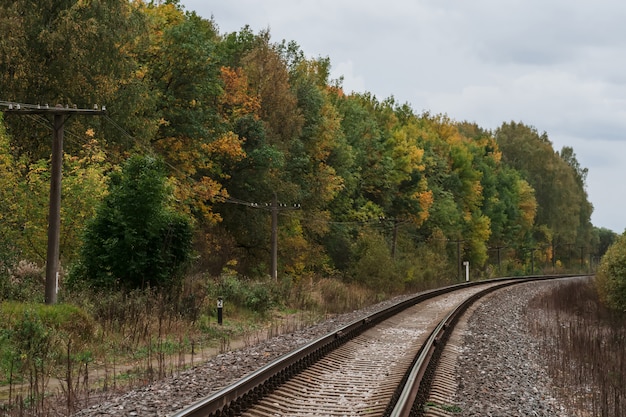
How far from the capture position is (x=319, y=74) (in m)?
66.7

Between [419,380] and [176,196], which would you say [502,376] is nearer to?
[419,380]

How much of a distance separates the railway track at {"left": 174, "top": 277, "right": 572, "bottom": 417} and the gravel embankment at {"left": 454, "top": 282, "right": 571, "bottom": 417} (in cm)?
61

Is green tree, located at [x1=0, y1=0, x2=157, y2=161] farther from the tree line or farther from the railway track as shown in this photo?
the railway track

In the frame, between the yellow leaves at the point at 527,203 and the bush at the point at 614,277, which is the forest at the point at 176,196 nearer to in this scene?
the bush at the point at 614,277

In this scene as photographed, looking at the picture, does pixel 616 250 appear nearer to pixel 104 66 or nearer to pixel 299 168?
pixel 299 168

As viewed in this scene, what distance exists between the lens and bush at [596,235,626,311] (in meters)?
30.5

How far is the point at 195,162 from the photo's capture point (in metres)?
36.1

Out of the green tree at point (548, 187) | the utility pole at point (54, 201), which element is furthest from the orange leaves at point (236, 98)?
the green tree at point (548, 187)

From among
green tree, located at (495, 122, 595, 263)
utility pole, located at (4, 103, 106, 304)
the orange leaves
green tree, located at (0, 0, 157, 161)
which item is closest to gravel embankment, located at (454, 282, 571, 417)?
utility pole, located at (4, 103, 106, 304)

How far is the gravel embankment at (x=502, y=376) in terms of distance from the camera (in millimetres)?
9219

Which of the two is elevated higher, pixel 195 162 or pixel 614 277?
pixel 195 162

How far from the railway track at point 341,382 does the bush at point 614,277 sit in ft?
58.5

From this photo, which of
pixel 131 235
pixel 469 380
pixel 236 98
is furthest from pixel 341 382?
pixel 236 98

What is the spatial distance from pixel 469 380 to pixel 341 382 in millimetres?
2204
